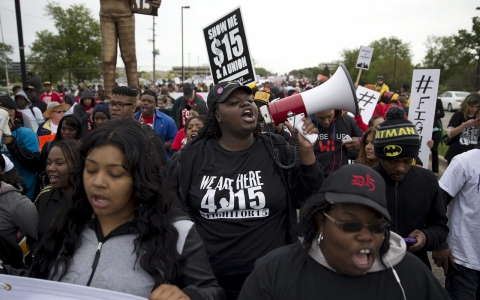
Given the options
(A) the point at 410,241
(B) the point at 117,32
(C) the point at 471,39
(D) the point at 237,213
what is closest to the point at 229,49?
(D) the point at 237,213

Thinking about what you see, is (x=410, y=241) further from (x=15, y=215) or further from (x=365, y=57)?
(x=365, y=57)

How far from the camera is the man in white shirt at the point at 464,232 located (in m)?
2.69

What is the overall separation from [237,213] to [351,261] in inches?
35.8

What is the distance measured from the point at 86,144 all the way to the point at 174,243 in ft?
1.77

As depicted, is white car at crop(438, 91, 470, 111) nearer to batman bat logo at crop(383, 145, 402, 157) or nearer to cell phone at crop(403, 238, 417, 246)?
batman bat logo at crop(383, 145, 402, 157)

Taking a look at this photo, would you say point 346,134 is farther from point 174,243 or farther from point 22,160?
point 22,160

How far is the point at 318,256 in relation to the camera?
1481 mm

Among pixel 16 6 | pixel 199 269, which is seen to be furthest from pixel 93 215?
pixel 16 6

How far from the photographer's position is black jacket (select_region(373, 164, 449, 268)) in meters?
2.39

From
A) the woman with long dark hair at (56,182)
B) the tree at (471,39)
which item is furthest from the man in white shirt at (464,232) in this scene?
the tree at (471,39)

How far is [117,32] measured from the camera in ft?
23.8

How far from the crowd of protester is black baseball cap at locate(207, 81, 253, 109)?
0.4 inches

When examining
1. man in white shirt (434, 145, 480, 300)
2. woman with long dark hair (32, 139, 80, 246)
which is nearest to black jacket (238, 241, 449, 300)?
man in white shirt (434, 145, 480, 300)

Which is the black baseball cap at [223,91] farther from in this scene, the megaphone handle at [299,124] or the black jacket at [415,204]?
the black jacket at [415,204]
